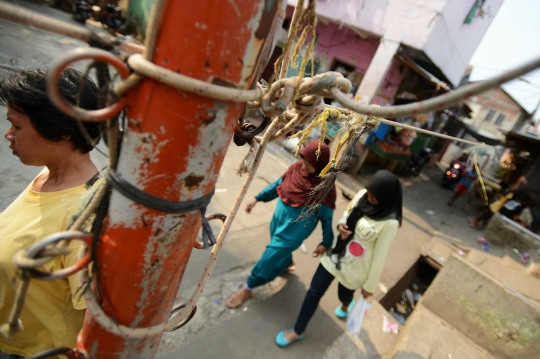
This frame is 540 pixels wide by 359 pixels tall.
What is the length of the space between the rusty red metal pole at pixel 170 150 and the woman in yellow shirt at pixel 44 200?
1.08ft

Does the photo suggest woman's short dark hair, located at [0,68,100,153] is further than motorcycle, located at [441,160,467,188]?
No

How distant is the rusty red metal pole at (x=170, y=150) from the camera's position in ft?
1.59

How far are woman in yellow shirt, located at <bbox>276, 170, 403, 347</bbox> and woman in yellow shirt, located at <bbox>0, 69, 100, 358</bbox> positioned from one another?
6.59 ft

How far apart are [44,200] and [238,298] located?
7.18ft

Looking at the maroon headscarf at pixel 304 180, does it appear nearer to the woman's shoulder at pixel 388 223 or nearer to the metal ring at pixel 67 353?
the woman's shoulder at pixel 388 223

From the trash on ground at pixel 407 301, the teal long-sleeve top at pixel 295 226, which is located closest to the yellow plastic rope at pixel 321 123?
the teal long-sleeve top at pixel 295 226

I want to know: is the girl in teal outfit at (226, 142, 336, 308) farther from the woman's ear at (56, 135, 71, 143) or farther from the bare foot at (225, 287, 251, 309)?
the woman's ear at (56, 135, 71, 143)

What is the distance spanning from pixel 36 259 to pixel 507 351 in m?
4.16

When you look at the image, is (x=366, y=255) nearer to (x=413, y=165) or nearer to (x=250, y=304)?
(x=250, y=304)

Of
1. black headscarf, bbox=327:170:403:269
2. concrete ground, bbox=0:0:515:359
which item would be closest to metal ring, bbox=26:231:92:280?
concrete ground, bbox=0:0:515:359

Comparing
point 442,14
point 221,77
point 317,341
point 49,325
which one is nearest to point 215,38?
point 221,77

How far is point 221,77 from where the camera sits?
0.52 m

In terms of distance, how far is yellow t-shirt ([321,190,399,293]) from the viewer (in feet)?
7.59

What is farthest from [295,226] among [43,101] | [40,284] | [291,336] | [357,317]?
[43,101]
